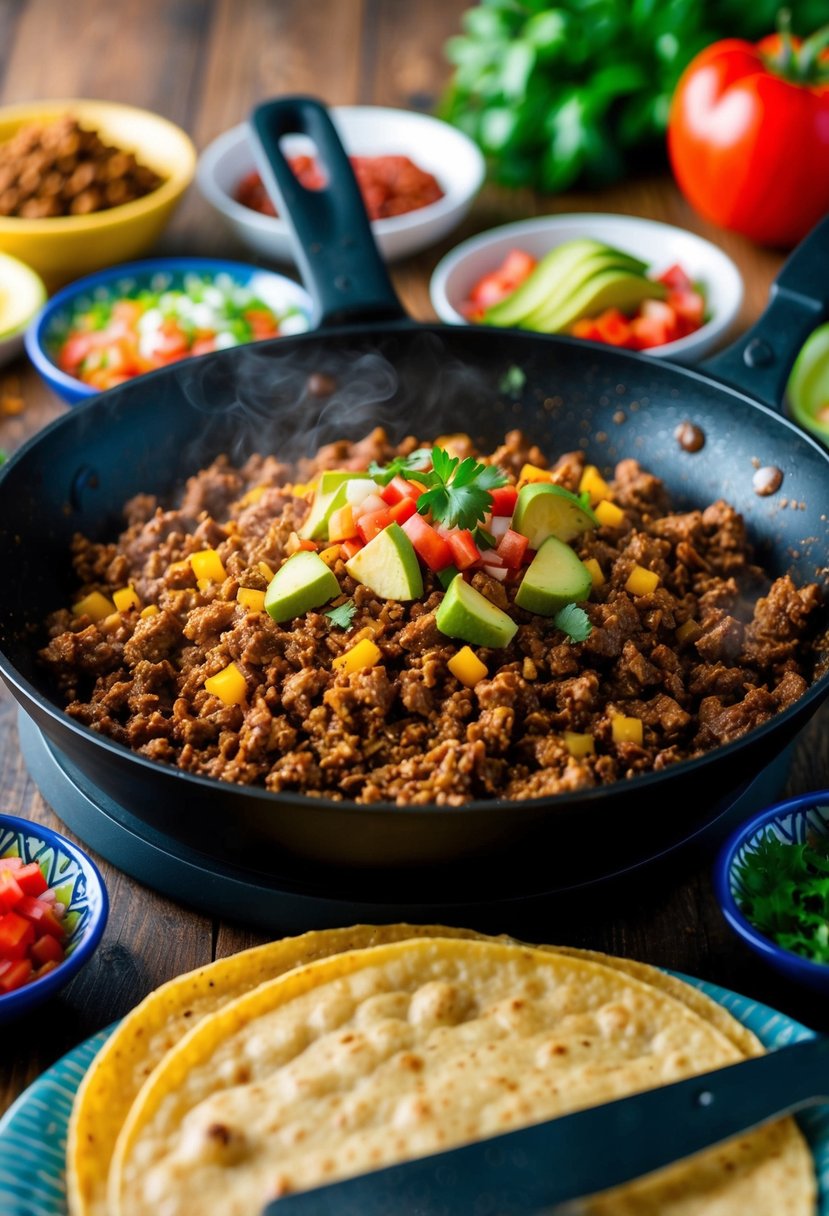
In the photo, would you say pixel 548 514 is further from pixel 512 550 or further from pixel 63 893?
pixel 63 893

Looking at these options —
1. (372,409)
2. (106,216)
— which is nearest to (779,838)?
(372,409)

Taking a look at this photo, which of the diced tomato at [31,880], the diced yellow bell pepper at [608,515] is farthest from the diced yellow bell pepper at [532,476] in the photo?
the diced tomato at [31,880]

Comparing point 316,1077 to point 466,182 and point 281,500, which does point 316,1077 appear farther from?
point 466,182

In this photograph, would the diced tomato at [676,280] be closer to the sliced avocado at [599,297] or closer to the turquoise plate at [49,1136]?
the sliced avocado at [599,297]

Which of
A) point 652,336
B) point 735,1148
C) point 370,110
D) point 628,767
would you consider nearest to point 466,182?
point 370,110

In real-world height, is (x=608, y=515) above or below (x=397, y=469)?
below

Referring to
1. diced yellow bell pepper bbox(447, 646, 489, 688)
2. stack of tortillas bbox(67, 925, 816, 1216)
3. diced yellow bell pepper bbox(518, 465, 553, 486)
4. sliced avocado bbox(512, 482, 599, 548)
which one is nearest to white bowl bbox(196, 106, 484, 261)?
diced yellow bell pepper bbox(518, 465, 553, 486)
